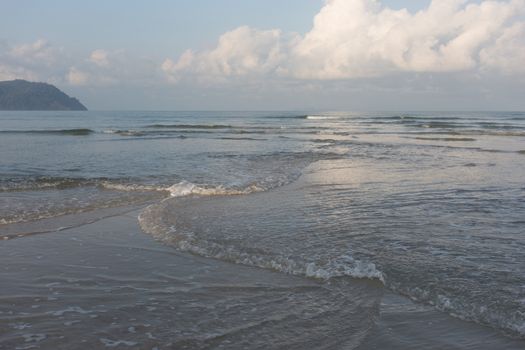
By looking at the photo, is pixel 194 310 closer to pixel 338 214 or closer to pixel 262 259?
pixel 262 259

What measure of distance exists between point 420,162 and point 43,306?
17.3m

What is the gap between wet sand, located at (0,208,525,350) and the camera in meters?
4.11

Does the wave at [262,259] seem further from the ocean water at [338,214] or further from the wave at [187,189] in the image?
the wave at [187,189]

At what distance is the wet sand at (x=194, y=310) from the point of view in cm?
411

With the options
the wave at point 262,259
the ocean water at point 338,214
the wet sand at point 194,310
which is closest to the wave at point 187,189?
the ocean water at point 338,214

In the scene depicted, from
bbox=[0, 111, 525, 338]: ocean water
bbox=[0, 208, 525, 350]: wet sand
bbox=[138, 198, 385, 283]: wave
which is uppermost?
bbox=[0, 111, 525, 338]: ocean water

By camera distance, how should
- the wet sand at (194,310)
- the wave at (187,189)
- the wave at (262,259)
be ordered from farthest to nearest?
the wave at (187,189)
the wave at (262,259)
the wet sand at (194,310)

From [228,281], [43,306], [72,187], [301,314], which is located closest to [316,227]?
[228,281]

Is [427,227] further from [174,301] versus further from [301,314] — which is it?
[174,301]

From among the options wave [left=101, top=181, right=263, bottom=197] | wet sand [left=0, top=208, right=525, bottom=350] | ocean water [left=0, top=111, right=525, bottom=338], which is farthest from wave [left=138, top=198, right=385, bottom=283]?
wave [left=101, top=181, right=263, bottom=197]

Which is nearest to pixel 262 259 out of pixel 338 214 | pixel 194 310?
pixel 194 310

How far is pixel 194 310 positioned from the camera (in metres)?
4.77

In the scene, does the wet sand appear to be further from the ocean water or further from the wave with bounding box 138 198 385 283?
the ocean water

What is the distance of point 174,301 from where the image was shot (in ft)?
16.4
